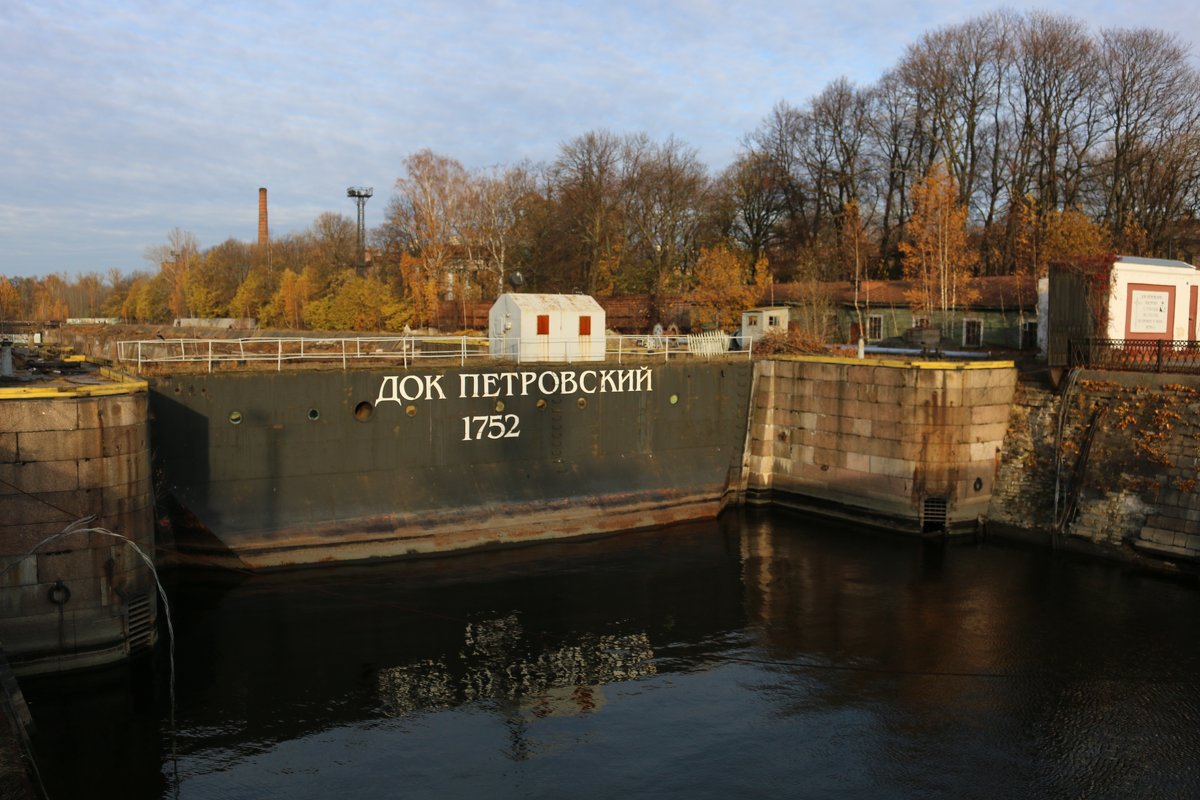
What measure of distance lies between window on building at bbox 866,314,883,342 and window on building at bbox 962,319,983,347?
492 centimetres

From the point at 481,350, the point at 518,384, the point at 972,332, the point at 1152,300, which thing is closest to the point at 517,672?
the point at 518,384

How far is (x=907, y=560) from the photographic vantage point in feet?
81.5

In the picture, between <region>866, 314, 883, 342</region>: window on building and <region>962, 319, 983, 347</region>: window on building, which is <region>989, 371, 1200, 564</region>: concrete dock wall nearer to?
<region>962, 319, 983, 347</region>: window on building

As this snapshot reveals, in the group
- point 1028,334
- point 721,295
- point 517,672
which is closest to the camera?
point 517,672

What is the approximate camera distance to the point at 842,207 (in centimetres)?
6881

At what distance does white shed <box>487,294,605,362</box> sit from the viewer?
29.3 meters

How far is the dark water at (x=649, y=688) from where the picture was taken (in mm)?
13766

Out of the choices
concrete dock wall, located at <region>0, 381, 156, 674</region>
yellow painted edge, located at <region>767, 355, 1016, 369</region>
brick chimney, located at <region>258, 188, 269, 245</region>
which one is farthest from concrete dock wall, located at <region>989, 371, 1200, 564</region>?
brick chimney, located at <region>258, 188, 269, 245</region>

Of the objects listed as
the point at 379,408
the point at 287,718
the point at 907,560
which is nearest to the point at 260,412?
the point at 379,408

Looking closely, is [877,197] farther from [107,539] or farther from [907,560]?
[107,539]

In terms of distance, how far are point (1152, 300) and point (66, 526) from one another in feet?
109

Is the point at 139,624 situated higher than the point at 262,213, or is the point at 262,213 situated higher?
the point at 262,213

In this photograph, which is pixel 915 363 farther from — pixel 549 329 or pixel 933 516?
pixel 549 329

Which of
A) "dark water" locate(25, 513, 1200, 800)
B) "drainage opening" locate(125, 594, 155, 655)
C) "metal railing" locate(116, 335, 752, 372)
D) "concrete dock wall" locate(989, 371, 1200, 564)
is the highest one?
"metal railing" locate(116, 335, 752, 372)
